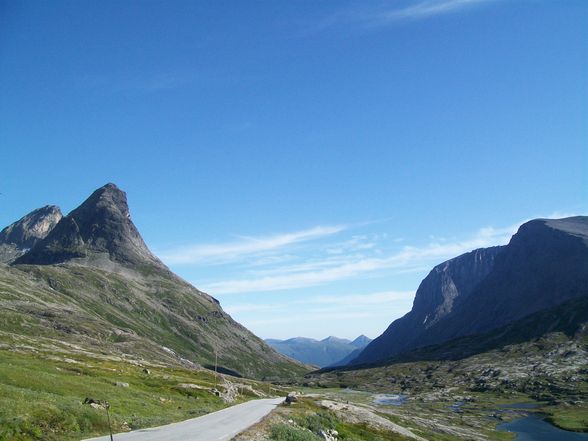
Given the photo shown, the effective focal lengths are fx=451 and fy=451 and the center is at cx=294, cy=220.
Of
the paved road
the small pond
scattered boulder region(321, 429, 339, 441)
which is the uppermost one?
the paved road

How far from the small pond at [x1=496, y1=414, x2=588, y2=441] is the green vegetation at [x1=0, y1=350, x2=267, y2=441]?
103m

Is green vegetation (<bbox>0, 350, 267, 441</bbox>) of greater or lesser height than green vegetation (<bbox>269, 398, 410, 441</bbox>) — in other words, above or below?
above

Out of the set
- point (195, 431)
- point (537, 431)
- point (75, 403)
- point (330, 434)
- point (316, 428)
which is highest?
point (75, 403)

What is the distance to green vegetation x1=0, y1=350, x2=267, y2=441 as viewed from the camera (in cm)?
3200

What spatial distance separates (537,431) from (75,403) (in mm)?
146360

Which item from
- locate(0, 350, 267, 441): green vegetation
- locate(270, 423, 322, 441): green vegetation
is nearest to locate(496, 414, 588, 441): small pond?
locate(0, 350, 267, 441): green vegetation

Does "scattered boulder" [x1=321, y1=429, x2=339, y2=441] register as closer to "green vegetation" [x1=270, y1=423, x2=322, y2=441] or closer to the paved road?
the paved road

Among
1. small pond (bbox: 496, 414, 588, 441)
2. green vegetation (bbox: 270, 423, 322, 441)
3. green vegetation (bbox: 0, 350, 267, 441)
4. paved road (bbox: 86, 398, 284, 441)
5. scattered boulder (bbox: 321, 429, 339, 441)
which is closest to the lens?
green vegetation (bbox: 0, 350, 267, 441)

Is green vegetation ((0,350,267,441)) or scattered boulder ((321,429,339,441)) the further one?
scattered boulder ((321,429,339,441))

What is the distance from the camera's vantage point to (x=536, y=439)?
5084 inches

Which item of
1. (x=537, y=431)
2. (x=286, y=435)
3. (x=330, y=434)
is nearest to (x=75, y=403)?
(x=286, y=435)

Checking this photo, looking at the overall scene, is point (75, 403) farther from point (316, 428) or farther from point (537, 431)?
point (537, 431)

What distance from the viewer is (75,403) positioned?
40406mm

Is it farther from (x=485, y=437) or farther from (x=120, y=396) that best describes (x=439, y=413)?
(x=120, y=396)
